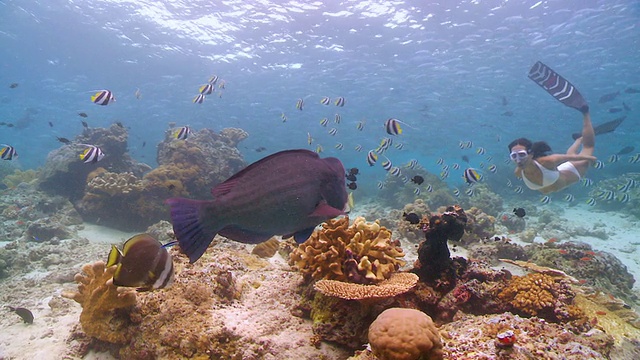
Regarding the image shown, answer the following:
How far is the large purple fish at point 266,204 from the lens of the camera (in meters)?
1.82

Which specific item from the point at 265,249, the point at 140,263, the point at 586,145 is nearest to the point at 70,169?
the point at 265,249

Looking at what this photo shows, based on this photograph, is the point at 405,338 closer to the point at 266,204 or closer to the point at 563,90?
the point at 266,204

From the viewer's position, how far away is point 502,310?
410 cm

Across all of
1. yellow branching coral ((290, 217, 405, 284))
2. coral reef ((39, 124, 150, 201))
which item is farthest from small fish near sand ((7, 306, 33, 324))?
coral reef ((39, 124, 150, 201))

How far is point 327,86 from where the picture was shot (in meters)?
30.2

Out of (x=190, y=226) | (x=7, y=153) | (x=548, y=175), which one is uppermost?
(x=548, y=175)

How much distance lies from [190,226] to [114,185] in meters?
11.2

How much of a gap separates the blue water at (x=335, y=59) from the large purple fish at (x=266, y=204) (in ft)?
65.9

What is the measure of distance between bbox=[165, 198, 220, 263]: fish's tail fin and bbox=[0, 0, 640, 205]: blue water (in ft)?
67.4

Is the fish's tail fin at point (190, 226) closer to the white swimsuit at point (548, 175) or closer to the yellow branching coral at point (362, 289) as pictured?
the yellow branching coral at point (362, 289)

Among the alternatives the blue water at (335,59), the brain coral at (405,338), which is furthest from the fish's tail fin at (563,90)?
the blue water at (335,59)

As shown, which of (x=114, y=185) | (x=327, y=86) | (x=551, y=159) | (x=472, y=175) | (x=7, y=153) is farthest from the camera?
(x=327, y=86)

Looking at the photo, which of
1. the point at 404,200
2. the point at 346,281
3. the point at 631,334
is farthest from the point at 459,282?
the point at 404,200

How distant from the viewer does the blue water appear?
20016 millimetres
